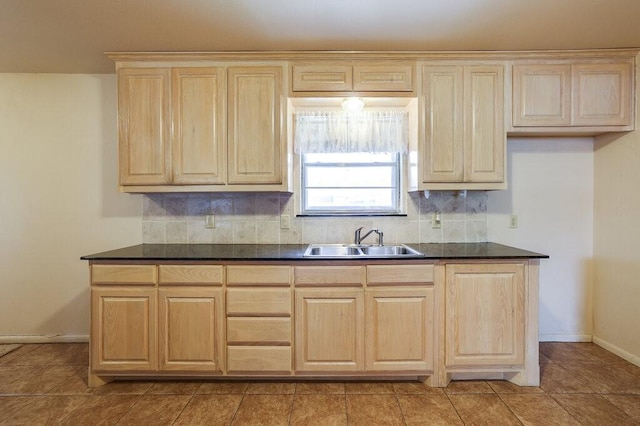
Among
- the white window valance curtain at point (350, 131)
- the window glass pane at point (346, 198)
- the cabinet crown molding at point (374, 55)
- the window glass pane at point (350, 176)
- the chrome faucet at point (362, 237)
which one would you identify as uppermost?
the cabinet crown molding at point (374, 55)

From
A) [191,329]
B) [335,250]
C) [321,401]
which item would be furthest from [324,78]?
[321,401]

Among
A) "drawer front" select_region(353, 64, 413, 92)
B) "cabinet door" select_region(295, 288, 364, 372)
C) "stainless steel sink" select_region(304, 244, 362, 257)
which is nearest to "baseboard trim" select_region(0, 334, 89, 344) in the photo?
"cabinet door" select_region(295, 288, 364, 372)

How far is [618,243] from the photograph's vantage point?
2566 millimetres

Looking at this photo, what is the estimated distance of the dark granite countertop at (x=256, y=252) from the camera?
→ 2127mm

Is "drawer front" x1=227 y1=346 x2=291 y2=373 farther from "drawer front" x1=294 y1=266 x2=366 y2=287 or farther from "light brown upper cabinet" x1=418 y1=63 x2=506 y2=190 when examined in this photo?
"light brown upper cabinet" x1=418 y1=63 x2=506 y2=190

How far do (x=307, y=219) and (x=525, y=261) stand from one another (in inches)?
65.1

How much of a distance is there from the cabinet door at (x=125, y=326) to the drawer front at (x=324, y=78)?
1833 millimetres

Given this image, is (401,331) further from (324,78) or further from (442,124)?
(324,78)

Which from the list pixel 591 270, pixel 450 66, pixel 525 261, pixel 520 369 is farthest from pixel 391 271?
pixel 591 270

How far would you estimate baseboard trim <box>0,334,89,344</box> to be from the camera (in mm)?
2822

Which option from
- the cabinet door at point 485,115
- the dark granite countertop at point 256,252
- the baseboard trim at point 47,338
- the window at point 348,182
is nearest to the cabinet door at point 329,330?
the dark granite countertop at point 256,252

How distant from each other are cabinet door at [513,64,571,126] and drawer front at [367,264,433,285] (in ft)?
4.46

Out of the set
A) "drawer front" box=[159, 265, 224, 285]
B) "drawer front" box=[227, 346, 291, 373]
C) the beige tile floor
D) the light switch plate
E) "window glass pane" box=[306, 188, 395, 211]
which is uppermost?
"window glass pane" box=[306, 188, 395, 211]

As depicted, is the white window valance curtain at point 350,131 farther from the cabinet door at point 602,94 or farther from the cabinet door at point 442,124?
the cabinet door at point 602,94
